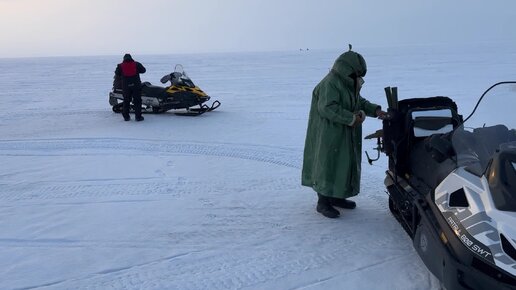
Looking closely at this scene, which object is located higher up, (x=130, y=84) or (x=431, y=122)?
(x=431, y=122)

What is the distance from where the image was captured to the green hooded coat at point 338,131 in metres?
3.76

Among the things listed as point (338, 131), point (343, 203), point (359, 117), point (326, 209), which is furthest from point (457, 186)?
point (343, 203)

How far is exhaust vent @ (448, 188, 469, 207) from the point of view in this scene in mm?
2485

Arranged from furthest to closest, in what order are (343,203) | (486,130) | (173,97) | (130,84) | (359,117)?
(173,97) → (130,84) → (343,203) → (359,117) → (486,130)

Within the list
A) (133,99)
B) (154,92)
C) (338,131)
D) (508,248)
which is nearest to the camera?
(508,248)

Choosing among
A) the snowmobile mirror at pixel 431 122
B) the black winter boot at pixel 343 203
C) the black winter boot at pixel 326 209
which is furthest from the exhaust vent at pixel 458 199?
the black winter boot at pixel 343 203

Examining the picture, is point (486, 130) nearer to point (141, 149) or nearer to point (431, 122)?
point (431, 122)

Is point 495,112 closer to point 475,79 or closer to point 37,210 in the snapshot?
point 37,210

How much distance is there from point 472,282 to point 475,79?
552 inches

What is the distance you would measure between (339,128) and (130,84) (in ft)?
20.0

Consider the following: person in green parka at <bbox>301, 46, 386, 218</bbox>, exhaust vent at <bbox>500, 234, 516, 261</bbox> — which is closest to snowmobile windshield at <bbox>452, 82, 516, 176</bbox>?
exhaust vent at <bbox>500, 234, 516, 261</bbox>

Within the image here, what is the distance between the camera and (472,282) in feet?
7.52

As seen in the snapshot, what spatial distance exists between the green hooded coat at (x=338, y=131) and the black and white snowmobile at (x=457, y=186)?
0.28 meters

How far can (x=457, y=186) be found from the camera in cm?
260
